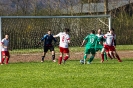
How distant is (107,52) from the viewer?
29203mm

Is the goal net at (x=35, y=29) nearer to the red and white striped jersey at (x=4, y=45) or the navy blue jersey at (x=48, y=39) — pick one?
the navy blue jersey at (x=48, y=39)

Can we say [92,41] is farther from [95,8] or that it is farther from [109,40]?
[95,8]

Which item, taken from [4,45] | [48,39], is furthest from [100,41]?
[4,45]

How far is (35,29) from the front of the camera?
32812 mm

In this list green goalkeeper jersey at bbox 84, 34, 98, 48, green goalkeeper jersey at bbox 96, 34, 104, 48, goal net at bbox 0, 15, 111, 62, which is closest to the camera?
green goalkeeper jersey at bbox 84, 34, 98, 48

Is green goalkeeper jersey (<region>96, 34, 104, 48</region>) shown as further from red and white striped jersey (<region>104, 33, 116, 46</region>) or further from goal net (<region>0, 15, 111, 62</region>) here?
goal net (<region>0, 15, 111, 62</region>)

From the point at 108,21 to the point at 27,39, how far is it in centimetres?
570

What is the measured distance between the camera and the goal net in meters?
31.2

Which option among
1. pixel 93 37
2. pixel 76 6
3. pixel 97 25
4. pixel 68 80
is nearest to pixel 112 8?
pixel 76 6

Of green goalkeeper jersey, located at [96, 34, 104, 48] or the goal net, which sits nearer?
green goalkeeper jersey, located at [96, 34, 104, 48]

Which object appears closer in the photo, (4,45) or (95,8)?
(4,45)

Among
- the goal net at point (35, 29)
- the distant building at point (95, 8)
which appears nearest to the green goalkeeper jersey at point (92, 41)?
the goal net at point (35, 29)

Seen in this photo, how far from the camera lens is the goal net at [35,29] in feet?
102

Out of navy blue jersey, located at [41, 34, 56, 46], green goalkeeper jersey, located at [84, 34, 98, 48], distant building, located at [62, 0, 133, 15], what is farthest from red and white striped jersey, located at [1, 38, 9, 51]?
distant building, located at [62, 0, 133, 15]
